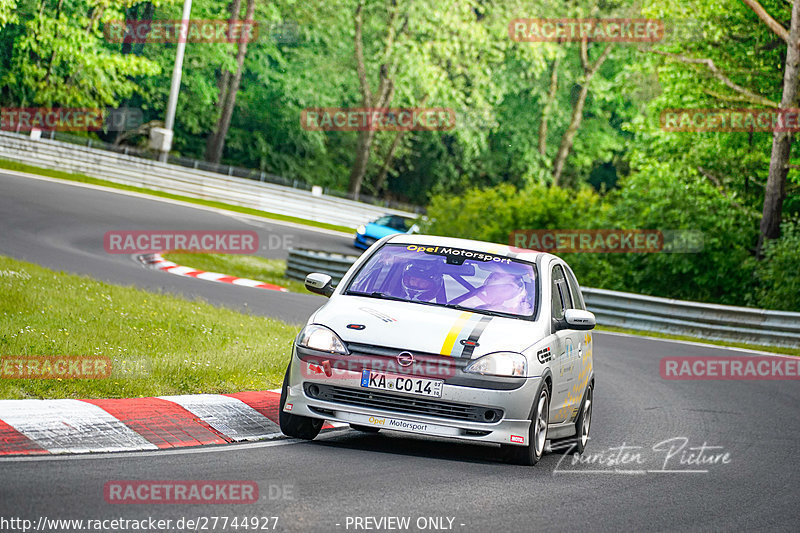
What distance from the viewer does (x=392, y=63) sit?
50.0 metres

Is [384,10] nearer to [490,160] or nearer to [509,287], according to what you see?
[490,160]

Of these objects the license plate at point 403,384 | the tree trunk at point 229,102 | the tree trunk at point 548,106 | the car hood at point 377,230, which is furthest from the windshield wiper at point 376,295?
the tree trunk at point 548,106

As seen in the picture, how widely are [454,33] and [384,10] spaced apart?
3.52 m

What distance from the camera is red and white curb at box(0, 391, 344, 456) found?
279 inches

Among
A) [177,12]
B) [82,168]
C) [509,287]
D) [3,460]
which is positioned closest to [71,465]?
[3,460]

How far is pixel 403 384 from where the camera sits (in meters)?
7.94

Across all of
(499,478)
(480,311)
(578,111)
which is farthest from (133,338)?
(578,111)

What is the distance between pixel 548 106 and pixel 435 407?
5283 cm

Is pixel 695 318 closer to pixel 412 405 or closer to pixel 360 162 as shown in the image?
pixel 412 405

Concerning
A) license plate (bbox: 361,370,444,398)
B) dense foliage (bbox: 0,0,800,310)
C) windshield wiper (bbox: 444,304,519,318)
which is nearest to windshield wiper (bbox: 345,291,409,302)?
windshield wiper (bbox: 444,304,519,318)

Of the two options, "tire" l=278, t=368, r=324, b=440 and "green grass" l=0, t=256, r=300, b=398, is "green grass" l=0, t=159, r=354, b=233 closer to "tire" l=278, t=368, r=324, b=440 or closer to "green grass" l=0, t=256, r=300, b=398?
"green grass" l=0, t=256, r=300, b=398

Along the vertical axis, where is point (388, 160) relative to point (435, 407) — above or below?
above

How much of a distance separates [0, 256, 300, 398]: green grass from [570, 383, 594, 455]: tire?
2.76 meters

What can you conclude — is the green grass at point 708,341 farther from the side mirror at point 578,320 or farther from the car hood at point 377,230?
the car hood at point 377,230
